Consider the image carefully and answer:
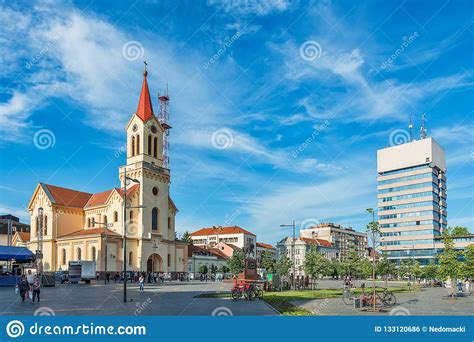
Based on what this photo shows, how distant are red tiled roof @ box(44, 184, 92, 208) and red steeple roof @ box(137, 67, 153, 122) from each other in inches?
724

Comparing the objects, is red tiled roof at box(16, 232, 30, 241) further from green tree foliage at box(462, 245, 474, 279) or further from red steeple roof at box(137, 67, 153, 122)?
green tree foliage at box(462, 245, 474, 279)

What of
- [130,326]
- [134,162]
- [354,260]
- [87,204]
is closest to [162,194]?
[134,162]

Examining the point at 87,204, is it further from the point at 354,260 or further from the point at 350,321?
the point at 350,321

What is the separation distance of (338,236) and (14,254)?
440 ft

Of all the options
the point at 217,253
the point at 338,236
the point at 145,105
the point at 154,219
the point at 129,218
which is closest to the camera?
the point at 129,218

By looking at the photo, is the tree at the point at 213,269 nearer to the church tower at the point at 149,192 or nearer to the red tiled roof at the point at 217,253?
the red tiled roof at the point at 217,253

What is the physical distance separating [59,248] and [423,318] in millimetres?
68995

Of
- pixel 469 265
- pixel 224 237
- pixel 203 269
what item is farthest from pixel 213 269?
pixel 469 265

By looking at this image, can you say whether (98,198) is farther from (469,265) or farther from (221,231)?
(469,265)

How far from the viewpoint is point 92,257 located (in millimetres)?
68375

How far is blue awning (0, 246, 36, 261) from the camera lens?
167 feet

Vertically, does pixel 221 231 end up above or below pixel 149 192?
below

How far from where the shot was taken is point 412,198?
12656 centimetres

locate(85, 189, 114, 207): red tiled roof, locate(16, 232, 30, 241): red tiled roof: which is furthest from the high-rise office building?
locate(16, 232, 30, 241): red tiled roof
